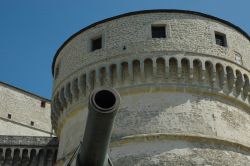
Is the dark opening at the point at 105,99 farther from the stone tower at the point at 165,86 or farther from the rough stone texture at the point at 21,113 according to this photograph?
the rough stone texture at the point at 21,113

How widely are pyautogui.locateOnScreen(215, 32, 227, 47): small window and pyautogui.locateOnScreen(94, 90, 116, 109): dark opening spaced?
9183mm

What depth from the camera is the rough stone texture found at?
70.0 feet

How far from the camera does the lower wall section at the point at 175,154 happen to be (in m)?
10.3

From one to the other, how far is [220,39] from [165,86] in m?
2.48

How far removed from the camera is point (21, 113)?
21.9 metres

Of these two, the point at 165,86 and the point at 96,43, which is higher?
the point at 96,43

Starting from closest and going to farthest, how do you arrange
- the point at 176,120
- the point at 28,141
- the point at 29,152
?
the point at 176,120 → the point at 29,152 → the point at 28,141

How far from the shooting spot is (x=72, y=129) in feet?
39.7

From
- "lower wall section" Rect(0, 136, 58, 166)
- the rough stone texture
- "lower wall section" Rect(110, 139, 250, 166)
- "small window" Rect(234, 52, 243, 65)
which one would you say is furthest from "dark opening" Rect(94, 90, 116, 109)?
the rough stone texture

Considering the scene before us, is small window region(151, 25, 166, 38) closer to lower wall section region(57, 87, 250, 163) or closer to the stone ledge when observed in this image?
lower wall section region(57, 87, 250, 163)

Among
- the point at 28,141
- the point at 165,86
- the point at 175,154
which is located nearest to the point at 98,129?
the point at 175,154

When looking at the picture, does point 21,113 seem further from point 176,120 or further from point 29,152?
point 176,120

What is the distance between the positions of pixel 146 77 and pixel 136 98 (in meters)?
0.61

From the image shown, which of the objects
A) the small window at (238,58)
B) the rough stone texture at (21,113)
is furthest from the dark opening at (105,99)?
the rough stone texture at (21,113)
